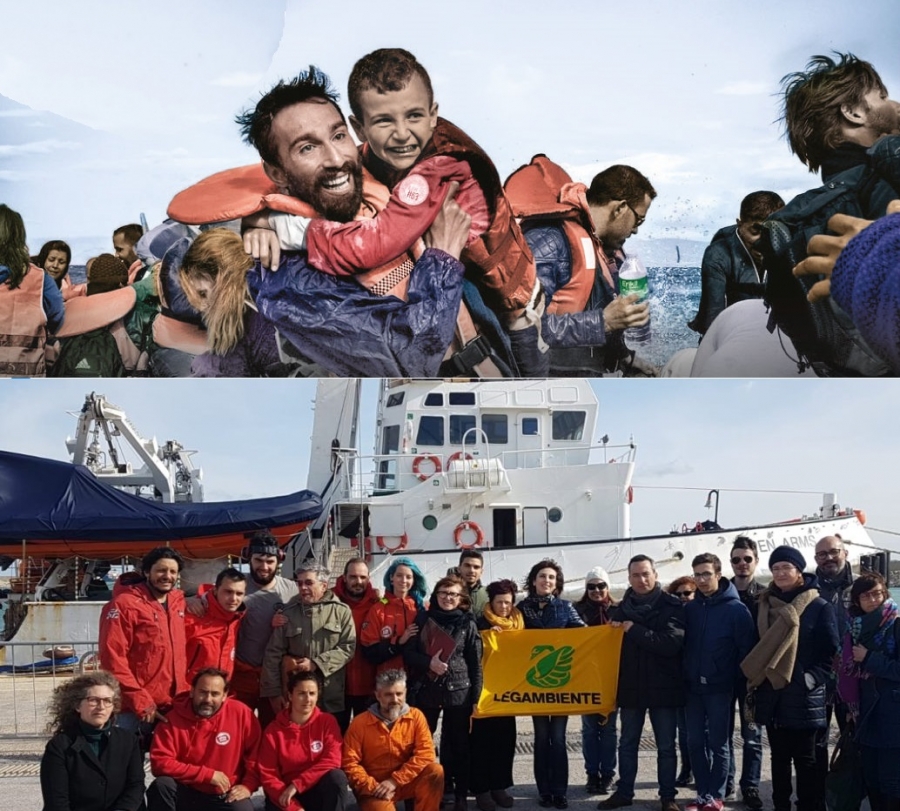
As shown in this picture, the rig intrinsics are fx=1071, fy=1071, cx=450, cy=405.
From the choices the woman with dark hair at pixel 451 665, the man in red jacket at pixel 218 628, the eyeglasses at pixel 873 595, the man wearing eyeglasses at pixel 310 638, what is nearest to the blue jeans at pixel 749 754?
the eyeglasses at pixel 873 595

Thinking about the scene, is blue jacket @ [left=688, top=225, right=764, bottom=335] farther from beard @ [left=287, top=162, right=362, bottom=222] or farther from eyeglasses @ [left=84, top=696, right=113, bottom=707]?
eyeglasses @ [left=84, top=696, right=113, bottom=707]

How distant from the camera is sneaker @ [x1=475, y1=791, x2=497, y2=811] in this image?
5406 mm

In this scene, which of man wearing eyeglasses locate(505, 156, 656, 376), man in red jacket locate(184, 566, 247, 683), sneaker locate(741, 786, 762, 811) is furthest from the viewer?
man wearing eyeglasses locate(505, 156, 656, 376)

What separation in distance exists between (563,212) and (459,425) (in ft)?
18.5

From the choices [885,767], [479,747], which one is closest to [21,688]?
[479,747]

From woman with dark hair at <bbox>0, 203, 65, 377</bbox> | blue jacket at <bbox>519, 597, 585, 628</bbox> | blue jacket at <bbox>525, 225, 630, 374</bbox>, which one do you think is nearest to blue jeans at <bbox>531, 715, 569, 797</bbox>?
blue jacket at <bbox>519, 597, 585, 628</bbox>

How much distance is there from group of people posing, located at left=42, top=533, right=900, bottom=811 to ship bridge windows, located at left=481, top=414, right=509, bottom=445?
8952 millimetres

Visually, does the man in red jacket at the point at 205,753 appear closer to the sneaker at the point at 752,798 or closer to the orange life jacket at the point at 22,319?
the sneaker at the point at 752,798

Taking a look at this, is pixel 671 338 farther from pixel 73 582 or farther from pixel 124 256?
pixel 73 582

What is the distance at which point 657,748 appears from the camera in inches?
215

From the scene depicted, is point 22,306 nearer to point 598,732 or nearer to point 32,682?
point 32,682

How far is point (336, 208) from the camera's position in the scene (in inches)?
377

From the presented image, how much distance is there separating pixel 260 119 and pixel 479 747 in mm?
6329

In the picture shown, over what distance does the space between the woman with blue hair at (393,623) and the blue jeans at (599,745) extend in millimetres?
1176
